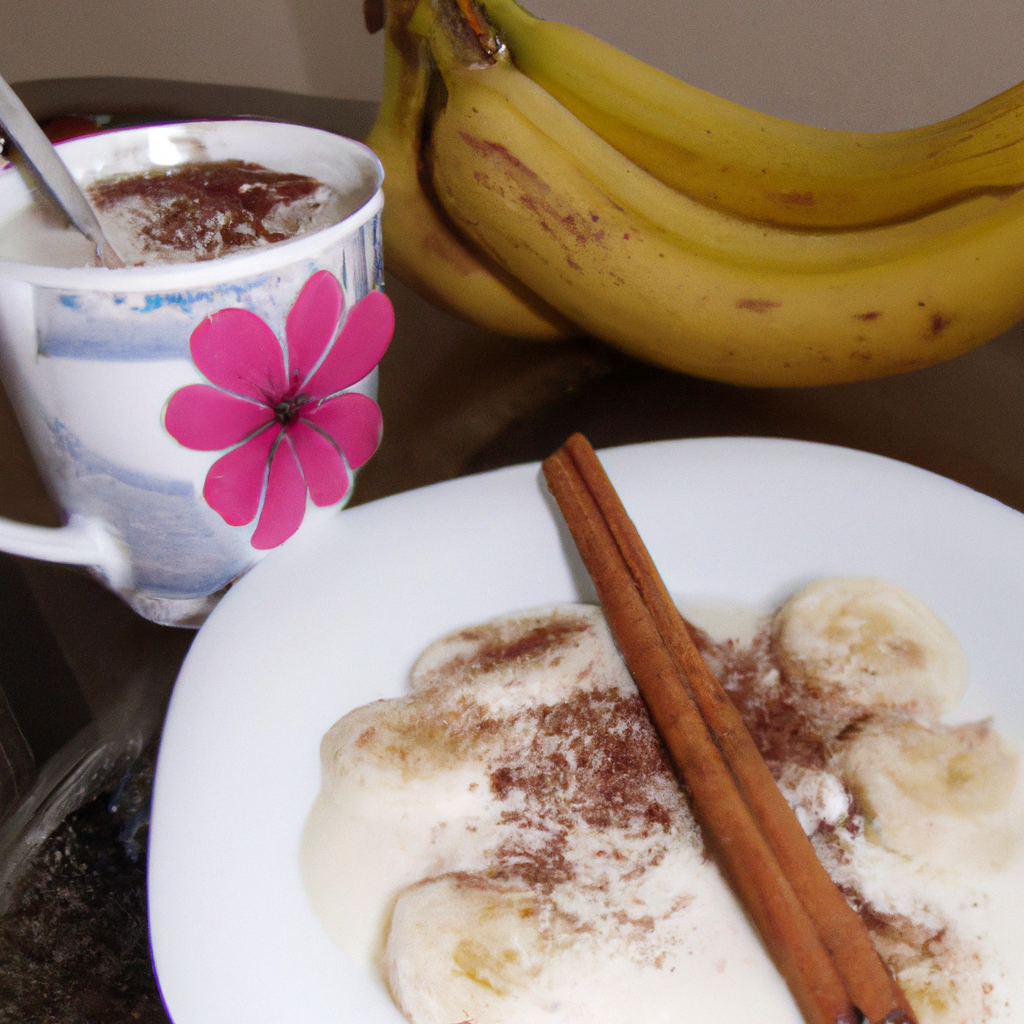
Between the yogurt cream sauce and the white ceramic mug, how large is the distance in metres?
0.11

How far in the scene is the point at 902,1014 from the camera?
0.27 m

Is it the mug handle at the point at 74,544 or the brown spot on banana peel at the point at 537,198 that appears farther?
the brown spot on banana peel at the point at 537,198

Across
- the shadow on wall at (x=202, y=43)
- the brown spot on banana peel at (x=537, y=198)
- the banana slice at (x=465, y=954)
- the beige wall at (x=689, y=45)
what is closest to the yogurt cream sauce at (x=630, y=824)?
the banana slice at (x=465, y=954)

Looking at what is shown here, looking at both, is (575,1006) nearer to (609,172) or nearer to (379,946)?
(379,946)

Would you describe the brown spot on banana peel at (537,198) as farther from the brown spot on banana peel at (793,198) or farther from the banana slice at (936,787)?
the banana slice at (936,787)

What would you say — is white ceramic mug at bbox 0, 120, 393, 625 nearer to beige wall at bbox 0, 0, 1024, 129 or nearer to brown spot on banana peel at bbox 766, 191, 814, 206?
brown spot on banana peel at bbox 766, 191, 814, 206

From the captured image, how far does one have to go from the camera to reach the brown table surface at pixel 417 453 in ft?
1.00

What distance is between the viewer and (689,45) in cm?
103

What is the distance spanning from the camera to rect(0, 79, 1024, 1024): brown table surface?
305 millimetres

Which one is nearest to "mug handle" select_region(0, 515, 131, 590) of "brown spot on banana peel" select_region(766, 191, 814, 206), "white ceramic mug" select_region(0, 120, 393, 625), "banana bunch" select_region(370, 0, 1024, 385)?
"white ceramic mug" select_region(0, 120, 393, 625)

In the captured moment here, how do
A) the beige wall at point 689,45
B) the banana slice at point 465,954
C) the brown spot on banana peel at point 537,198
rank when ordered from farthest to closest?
1. the beige wall at point 689,45
2. the brown spot on banana peel at point 537,198
3. the banana slice at point 465,954

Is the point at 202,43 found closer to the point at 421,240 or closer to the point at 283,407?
the point at 421,240

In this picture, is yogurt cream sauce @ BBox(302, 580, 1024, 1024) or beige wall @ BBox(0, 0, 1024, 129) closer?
yogurt cream sauce @ BBox(302, 580, 1024, 1024)

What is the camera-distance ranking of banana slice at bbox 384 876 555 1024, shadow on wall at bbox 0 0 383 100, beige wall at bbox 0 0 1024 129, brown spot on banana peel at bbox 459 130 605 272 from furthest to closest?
shadow on wall at bbox 0 0 383 100
beige wall at bbox 0 0 1024 129
brown spot on banana peel at bbox 459 130 605 272
banana slice at bbox 384 876 555 1024
